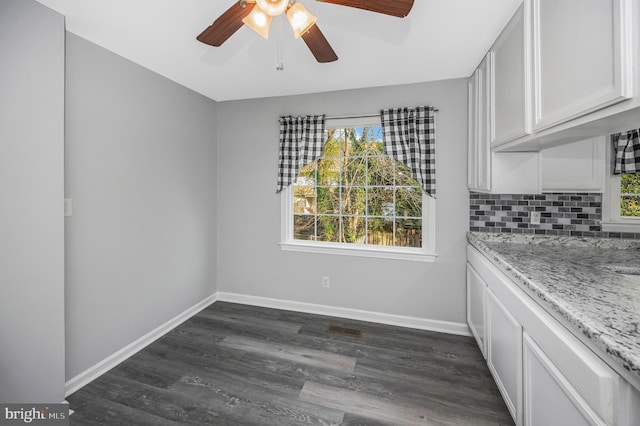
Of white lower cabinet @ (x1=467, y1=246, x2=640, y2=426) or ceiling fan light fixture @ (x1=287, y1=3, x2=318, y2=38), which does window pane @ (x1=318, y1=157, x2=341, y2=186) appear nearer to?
white lower cabinet @ (x1=467, y1=246, x2=640, y2=426)

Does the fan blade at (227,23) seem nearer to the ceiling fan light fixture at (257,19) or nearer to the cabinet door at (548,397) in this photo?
the ceiling fan light fixture at (257,19)

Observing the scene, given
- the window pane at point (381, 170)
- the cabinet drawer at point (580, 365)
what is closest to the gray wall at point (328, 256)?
the window pane at point (381, 170)

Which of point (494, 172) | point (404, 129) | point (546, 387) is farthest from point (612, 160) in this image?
point (546, 387)

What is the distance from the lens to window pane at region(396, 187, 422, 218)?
2.97 m

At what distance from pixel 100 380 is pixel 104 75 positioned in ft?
7.29

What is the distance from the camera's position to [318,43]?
62.9 inches

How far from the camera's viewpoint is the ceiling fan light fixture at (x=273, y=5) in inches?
50.4

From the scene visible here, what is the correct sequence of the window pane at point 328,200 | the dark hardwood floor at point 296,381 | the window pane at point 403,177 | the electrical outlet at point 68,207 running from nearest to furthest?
the dark hardwood floor at point 296,381, the electrical outlet at point 68,207, the window pane at point 403,177, the window pane at point 328,200

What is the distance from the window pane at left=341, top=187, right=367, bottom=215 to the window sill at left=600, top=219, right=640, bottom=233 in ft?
6.31

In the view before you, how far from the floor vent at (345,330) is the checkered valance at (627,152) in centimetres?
237

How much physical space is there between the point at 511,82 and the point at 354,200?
67.5 inches

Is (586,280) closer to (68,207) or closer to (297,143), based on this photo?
(297,143)

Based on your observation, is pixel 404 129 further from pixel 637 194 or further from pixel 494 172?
pixel 637 194

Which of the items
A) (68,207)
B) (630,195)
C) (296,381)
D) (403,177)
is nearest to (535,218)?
(630,195)
